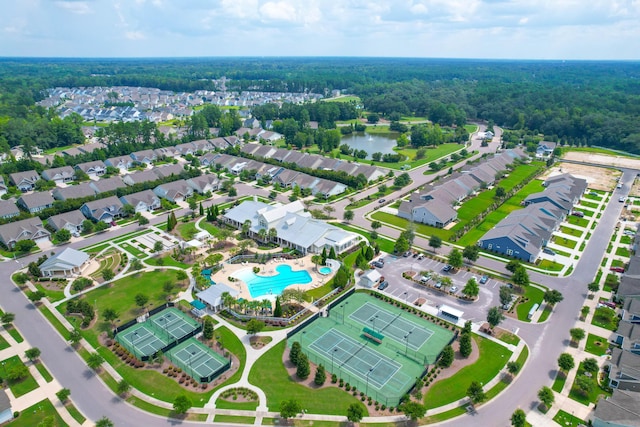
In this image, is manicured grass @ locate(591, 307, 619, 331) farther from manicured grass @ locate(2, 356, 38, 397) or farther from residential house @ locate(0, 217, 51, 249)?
residential house @ locate(0, 217, 51, 249)

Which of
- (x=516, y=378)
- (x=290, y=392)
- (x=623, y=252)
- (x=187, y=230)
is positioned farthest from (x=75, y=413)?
(x=623, y=252)

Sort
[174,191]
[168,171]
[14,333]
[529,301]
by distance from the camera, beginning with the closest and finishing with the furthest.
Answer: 1. [14,333]
2. [529,301]
3. [174,191]
4. [168,171]

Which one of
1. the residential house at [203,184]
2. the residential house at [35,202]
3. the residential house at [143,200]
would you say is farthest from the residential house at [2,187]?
the residential house at [203,184]

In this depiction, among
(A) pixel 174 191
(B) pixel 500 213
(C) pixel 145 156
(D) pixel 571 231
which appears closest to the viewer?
(D) pixel 571 231

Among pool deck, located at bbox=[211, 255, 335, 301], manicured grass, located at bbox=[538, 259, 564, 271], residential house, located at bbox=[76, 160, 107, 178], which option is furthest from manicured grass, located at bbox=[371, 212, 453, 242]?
residential house, located at bbox=[76, 160, 107, 178]

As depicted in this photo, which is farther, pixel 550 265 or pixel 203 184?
pixel 203 184

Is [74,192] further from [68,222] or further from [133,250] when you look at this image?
[133,250]

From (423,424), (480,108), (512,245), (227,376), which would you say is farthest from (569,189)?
(480,108)
